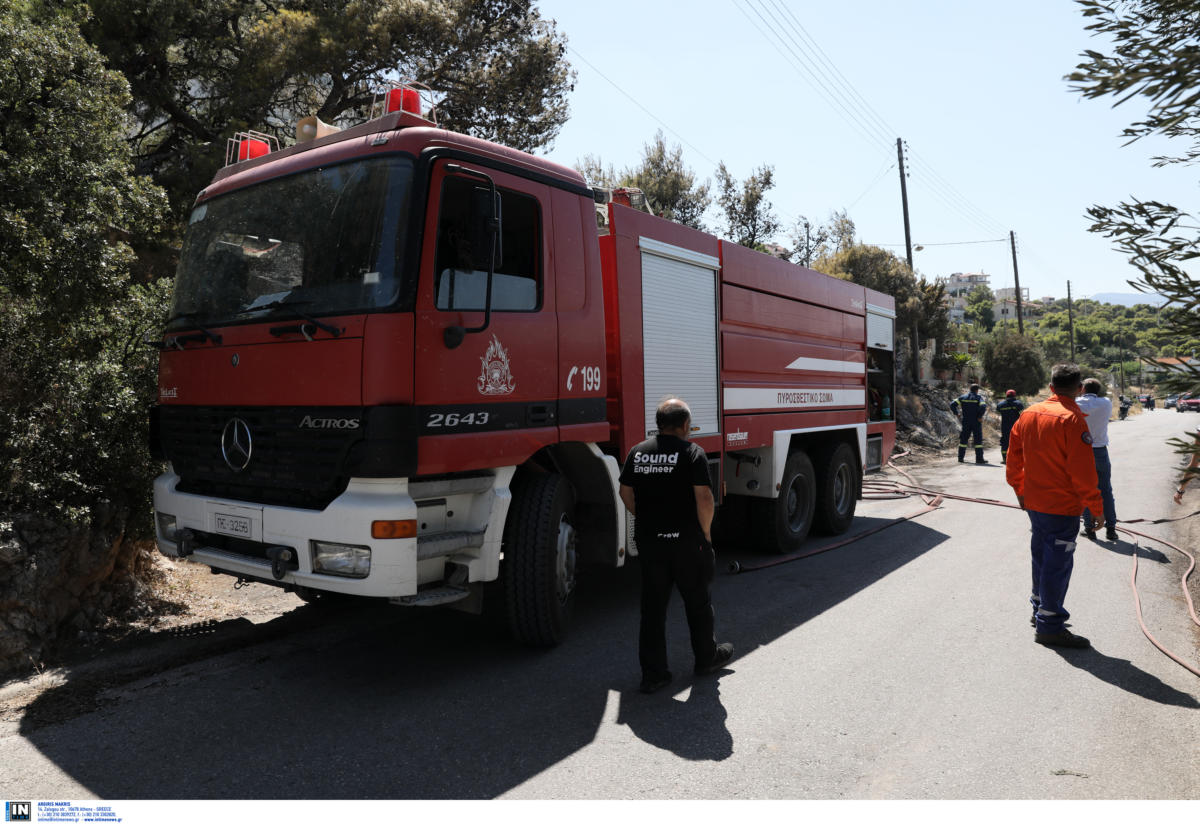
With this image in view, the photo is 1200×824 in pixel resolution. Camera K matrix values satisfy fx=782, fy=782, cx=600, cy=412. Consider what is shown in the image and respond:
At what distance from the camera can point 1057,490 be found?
5.00 m

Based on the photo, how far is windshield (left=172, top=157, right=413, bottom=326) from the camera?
3.97 metres

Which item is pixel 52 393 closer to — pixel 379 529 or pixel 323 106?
pixel 379 529

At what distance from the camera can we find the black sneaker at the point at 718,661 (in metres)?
4.39

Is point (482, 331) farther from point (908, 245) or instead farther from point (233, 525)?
point (908, 245)

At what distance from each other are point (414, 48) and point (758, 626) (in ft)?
33.4

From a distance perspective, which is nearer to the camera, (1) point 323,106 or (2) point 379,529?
(2) point 379,529

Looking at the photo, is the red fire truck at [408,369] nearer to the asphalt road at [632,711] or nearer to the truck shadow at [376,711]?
the truck shadow at [376,711]

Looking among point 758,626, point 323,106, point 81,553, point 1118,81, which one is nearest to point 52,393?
point 81,553

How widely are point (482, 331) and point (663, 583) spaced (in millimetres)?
1672

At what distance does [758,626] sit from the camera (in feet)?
17.6

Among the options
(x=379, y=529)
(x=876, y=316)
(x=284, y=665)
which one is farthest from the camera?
(x=876, y=316)

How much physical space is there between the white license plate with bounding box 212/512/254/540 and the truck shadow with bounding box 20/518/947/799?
32.0 inches
